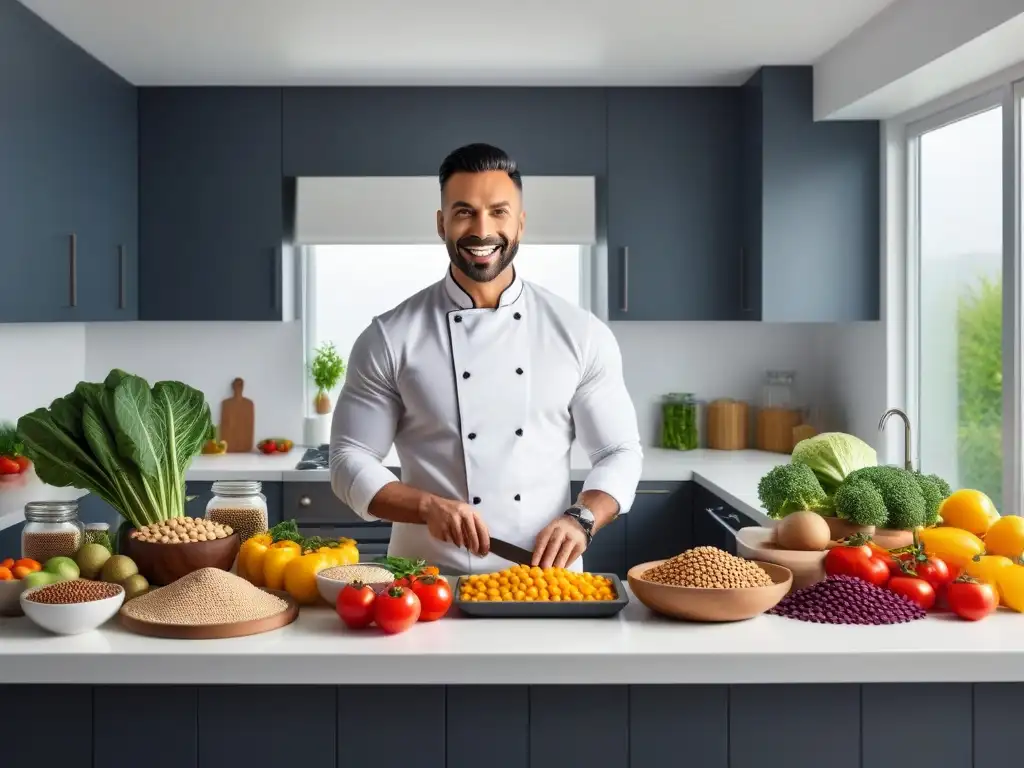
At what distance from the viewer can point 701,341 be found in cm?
505

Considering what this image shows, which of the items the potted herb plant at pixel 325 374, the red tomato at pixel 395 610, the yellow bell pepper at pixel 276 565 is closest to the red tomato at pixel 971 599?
the red tomato at pixel 395 610

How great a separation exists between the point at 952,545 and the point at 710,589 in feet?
2.19

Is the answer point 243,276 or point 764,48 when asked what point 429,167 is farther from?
point 764,48

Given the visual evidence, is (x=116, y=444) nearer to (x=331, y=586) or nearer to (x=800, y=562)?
(x=331, y=586)

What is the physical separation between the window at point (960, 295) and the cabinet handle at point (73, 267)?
3077 mm

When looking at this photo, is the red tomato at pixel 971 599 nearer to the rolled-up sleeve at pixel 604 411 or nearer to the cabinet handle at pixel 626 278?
the rolled-up sleeve at pixel 604 411

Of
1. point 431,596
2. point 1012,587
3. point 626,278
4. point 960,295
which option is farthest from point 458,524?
point 626,278

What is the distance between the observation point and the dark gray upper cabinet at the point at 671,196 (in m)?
4.55

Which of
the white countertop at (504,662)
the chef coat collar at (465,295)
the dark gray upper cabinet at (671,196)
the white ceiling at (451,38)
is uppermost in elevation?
the white ceiling at (451,38)

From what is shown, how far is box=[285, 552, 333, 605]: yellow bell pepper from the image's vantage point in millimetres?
2082

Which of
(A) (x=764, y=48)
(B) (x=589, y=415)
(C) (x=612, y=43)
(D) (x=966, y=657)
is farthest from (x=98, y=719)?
(A) (x=764, y=48)

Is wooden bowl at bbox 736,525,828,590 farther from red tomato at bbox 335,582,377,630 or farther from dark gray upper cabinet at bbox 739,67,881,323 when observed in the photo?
dark gray upper cabinet at bbox 739,67,881,323

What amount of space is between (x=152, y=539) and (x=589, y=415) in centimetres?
101

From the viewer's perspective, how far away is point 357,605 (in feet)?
6.14
